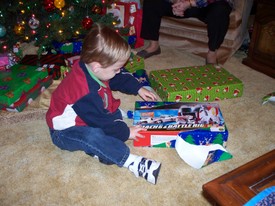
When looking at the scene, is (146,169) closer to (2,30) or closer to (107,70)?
(107,70)

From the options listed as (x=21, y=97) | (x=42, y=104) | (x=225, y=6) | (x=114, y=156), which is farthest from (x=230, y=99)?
(x=21, y=97)

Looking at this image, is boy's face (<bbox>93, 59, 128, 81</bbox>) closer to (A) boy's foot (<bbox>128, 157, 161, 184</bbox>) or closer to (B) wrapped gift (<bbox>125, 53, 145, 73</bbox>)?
(A) boy's foot (<bbox>128, 157, 161, 184</bbox>)

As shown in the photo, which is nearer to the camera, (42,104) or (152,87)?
(42,104)

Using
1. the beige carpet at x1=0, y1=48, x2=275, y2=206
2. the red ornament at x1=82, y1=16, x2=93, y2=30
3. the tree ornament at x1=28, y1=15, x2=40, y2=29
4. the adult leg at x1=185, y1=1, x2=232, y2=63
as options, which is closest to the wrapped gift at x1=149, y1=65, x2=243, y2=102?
the beige carpet at x1=0, y1=48, x2=275, y2=206

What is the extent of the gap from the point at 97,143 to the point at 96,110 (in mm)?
138

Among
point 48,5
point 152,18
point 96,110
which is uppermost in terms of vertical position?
point 48,5

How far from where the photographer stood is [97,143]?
3.98ft

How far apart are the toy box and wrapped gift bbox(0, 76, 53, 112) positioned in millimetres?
677

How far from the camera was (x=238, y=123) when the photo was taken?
1601 millimetres

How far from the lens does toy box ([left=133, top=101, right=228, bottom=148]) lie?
1350 mm

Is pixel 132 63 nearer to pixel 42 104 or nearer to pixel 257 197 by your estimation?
pixel 42 104

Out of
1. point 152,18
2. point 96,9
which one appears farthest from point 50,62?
point 152,18

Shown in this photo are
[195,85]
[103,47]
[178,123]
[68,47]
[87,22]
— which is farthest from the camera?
[68,47]

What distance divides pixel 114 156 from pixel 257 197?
661mm
